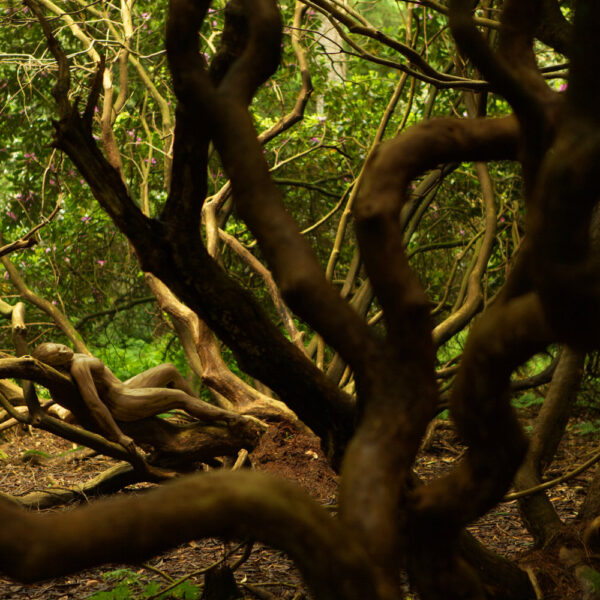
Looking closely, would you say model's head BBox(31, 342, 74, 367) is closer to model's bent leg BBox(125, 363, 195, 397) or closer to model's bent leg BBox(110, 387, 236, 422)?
model's bent leg BBox(110, 387, 236, 422)

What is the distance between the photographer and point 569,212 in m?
1.47

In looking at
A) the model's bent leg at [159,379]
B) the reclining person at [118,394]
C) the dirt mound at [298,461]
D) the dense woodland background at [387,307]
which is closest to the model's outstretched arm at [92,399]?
the reclining person at [118,394]

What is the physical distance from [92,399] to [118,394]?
0.27m

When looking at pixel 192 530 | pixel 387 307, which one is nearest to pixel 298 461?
pixel 387 307

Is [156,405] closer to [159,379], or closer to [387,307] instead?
[159,379]

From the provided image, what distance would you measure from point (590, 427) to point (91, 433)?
498cm

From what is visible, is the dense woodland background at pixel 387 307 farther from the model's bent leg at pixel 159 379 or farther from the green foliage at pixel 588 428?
the green foliage at pixel 588 428

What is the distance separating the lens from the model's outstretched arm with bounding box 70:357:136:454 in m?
4.51

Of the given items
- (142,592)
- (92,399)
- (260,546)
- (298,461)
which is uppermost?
(92,399)

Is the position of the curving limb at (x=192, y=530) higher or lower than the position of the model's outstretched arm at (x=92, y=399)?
lower

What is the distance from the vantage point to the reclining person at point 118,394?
14.8 ft

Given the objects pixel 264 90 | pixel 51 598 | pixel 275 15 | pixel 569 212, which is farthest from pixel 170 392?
pixel 264 90

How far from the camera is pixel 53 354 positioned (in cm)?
441

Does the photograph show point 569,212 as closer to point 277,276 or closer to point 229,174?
point 277,276
